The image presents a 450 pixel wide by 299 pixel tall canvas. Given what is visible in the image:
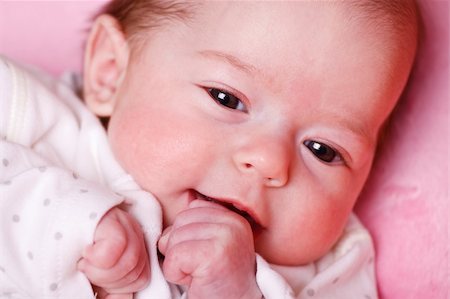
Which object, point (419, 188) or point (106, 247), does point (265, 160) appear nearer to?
point (106, 247)

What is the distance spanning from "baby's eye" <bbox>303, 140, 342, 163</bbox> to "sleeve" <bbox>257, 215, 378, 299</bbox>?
232 mm

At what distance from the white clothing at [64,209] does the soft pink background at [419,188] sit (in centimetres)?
7

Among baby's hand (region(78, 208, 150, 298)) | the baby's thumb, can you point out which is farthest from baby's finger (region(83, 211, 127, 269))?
the baby's thumb

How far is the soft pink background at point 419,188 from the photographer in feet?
5.45

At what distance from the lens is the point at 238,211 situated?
4.62ft

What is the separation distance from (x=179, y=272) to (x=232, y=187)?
206mm

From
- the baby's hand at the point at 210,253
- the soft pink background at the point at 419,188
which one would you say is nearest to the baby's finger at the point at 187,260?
the baby's hand at the point at 210,253

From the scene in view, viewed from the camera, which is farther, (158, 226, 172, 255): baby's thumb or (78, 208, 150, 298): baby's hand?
(158, 226, 172, 255): baby's thumb

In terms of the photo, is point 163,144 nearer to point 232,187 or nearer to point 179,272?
point 232,187

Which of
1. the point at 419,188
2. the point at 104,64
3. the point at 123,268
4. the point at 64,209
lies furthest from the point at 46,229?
the point at 419,188

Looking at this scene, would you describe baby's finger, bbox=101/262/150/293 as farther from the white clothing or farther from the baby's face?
the baby's face

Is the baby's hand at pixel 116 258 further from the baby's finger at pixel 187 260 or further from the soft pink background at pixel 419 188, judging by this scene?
the soft pink background at pixel 419 188

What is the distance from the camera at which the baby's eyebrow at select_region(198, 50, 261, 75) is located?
1413 mm

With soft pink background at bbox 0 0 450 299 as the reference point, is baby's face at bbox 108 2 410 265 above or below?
above
